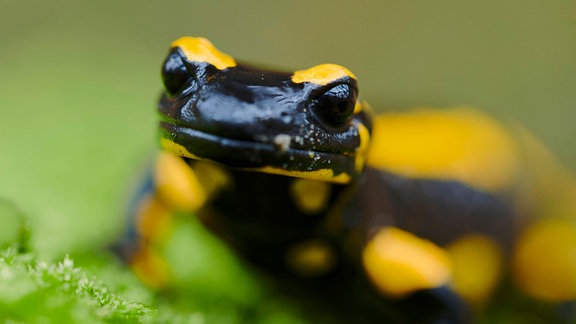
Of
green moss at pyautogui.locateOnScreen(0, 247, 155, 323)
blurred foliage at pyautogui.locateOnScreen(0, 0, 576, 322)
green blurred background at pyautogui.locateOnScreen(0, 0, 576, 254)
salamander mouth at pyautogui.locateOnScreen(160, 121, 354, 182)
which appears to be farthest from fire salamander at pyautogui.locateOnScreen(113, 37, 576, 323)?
green blurred background at pyautogui.locateOnScreen(0, 0, 576, 254)

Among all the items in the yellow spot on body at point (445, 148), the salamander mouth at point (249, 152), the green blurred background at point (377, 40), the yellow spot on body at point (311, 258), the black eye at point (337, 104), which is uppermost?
the black eye at point (337, 104)

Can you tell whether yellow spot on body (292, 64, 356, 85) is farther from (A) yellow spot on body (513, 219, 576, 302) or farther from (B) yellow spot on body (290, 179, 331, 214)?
(A) yellow spot on body (513, 219, 576, 302)

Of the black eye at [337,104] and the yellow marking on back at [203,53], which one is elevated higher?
the yellow marking on back at [203,53]

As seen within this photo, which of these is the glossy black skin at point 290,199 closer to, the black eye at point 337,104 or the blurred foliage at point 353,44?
the black eye at point 337,104

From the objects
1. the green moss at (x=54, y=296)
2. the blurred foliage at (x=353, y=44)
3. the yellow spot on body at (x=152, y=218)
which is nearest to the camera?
the green moss at (x=54, y=296)

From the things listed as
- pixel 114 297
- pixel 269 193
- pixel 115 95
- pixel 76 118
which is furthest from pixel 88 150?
pixel 114 297

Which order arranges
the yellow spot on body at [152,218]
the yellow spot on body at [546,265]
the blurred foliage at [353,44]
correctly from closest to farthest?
the yellow spot on body at [152,218], the yellow spot on body at [546,265], the blurred foliage at [353,44]

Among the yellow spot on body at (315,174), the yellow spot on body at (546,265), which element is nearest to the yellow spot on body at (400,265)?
the yellow spot on body at (315,174)
